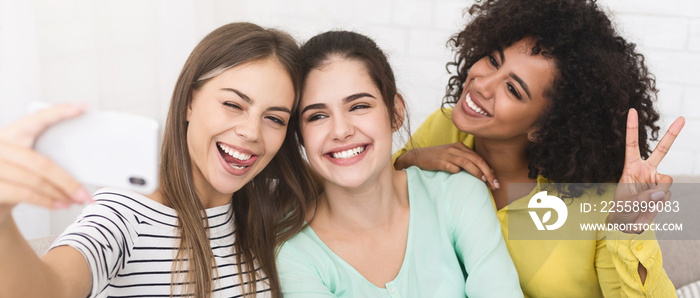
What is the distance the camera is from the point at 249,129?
55.8 inches

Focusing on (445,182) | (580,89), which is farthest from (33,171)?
(580,89)

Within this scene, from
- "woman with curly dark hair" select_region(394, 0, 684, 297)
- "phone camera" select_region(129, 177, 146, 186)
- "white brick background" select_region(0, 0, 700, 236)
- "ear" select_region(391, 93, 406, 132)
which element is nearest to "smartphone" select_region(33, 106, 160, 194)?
"phone camera" select_region(129, 177, 146, 186)

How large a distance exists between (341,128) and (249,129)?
22 centimetres

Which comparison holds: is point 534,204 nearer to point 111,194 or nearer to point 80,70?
point 111,194

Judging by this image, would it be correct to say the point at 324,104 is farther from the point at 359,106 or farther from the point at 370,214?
the point at 370,214

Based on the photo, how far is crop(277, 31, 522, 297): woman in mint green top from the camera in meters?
1.56

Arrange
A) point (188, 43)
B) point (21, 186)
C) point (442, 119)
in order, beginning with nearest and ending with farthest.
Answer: point (21, 186) → point (442, 119) → point (188, 43)

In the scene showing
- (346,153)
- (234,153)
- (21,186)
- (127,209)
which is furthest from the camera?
(346,153)

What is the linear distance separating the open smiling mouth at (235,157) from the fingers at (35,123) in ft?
2.11

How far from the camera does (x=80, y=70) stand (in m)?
2.24

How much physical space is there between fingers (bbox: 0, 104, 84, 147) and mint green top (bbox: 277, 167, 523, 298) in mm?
842

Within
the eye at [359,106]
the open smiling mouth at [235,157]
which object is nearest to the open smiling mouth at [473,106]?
the eye at [359,106]

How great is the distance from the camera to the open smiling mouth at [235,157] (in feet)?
4.75

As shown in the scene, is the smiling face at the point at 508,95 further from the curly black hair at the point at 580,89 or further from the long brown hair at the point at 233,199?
the long brown hair at the point at 233,199
